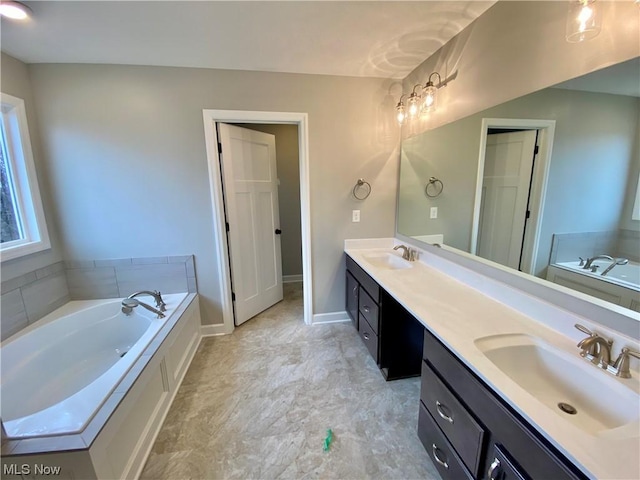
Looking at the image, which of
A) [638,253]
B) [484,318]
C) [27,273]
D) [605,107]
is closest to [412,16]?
[605,107]

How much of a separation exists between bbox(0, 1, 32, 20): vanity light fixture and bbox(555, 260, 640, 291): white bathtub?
298 centimetres

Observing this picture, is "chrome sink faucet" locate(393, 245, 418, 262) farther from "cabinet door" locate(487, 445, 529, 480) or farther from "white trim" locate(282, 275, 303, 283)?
"white trim" locate(282, 275, 303, 283)

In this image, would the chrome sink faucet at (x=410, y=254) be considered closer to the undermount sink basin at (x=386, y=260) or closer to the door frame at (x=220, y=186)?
the undermount sink basin at (x=386, y=260)

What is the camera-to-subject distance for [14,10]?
1365 millimetres

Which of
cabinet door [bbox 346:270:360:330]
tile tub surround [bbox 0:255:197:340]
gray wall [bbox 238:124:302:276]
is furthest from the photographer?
gray wall [bbox 238:124:302:276]

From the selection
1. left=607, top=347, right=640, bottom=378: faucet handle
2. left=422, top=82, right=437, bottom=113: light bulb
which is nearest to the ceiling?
left=422, top=82, right=437, bottom=113: light bulb

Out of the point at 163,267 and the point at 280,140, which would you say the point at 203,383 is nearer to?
the point at 163,267

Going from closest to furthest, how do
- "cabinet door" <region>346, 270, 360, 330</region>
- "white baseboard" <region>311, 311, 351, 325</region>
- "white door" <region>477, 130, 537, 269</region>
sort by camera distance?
"white door" <region>477, 130, 537, 269</region> < "cabinet door" <region>346, 270, 360, 330</region> < "white baseboard" <region>311, 311, 351, 325</region>

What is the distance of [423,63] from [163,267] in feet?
9.24

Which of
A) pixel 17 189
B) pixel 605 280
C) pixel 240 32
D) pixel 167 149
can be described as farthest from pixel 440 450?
pixel 17 189

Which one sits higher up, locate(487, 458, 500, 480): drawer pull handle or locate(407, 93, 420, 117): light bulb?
locate(407, 93, 420, 117): light bulb

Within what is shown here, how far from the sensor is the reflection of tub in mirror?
36.5 inches

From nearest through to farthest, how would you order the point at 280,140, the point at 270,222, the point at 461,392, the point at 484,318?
the point at 461,392
the point at 484,318
the point at 270,222
the point at 280,140

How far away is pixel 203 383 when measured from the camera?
6.41ft
